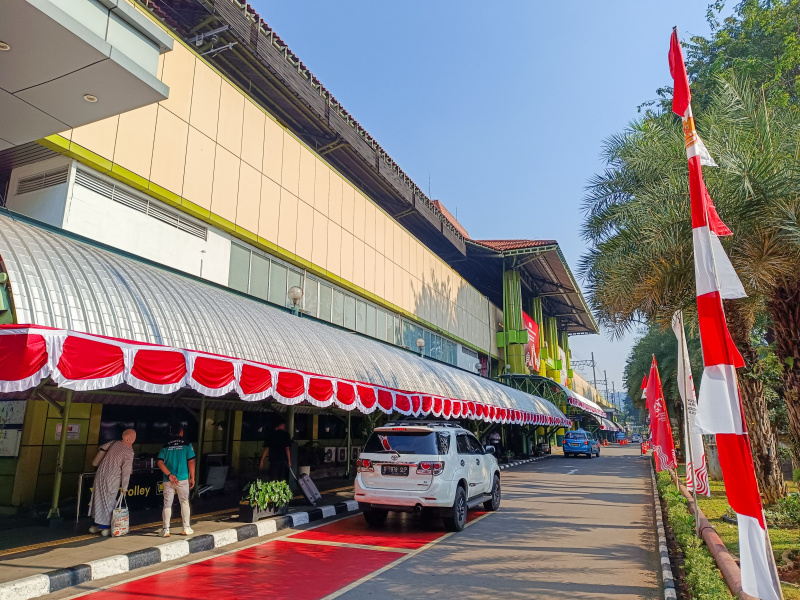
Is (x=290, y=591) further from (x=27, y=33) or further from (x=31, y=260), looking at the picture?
(x=27, y=33)

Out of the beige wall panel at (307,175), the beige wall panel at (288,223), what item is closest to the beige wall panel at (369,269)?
the beige wall panel at (307,175)

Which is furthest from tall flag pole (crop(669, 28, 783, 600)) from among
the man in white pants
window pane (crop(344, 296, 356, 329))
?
window pane (crop(344, 296, 356, 329))

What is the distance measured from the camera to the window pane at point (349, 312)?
836 inches

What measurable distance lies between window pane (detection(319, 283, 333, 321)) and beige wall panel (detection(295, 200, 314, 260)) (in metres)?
1.56

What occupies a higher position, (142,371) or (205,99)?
(205,99)

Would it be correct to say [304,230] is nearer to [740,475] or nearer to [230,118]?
[230,118]

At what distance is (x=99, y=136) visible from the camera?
11.4 meters

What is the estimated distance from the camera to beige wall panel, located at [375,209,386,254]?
78.1 ft

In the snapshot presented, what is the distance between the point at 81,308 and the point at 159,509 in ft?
18.2

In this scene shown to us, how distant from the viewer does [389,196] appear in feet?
92.4

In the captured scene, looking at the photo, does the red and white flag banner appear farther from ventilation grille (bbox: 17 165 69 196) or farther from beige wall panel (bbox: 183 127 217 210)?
ventilation grille (bbox: 17 165 69 196)

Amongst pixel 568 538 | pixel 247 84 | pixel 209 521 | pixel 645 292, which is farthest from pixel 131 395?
pixel 247 84

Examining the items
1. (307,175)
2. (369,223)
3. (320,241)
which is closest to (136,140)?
(307,175)

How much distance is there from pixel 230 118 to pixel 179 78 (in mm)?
1987
